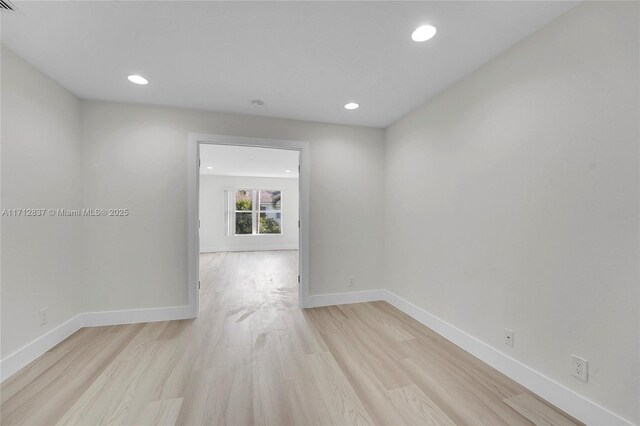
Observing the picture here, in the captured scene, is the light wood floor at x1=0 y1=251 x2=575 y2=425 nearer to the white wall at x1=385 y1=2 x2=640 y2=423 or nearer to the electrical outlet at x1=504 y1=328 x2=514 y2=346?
the electrical outlet at x1=504 y1=328 x2=514 y2=346

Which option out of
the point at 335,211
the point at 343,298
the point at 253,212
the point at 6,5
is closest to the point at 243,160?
the point at 253,212

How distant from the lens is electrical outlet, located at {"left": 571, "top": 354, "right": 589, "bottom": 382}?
141 cm

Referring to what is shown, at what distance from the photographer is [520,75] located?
174 centimetres

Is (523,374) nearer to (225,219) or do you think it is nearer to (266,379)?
(266,379)

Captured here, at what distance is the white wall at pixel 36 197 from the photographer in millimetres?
1815

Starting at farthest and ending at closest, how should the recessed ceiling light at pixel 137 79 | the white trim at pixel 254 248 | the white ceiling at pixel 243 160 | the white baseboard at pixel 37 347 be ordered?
the white trim at pixel 254 248, the white ceiling at pixel 243 160, the recessed ceiling light at pixel 137 79, the white baseboard at pixel 37 347

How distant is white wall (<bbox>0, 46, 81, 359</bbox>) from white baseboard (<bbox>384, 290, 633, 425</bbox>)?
11.7 feet

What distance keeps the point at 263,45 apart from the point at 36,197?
89.3 inches

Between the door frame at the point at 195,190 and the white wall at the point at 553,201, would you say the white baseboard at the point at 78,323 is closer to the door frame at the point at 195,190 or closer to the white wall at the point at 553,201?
the door frame at the point at 195,190

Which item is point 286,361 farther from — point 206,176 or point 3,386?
point 206,176

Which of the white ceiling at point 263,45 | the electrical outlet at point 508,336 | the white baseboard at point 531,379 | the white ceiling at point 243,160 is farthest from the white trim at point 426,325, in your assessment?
the white ceiling at point 243,160

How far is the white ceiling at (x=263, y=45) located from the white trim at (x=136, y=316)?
2.30 m

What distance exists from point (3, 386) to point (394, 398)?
267cm

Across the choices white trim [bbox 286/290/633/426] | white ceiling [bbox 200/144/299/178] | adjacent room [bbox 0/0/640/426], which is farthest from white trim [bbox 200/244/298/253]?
white trim [bbox 286/290/633/426]
